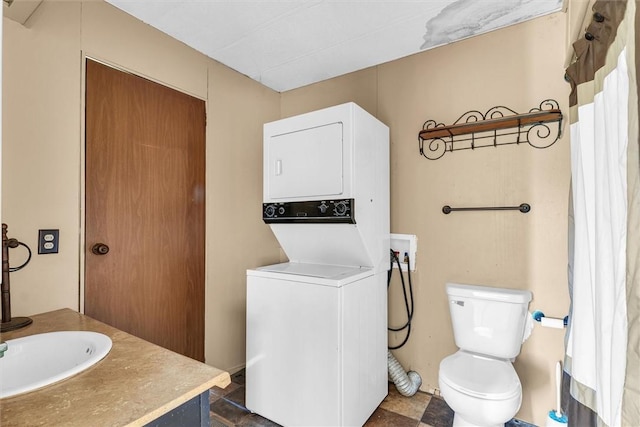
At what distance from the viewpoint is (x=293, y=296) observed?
200 cm

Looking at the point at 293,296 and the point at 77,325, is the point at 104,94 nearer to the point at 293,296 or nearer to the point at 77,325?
the point at 77,325

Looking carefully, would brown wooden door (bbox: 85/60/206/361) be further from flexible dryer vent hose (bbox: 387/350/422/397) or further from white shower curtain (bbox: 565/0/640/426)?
white shower curtain (bbox: 565/0/640/426)

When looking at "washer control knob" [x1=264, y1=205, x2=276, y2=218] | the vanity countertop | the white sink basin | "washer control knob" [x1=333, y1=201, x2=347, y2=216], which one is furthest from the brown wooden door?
"washer control knob" [x1=333, y1=201, x2=347, y2=216]

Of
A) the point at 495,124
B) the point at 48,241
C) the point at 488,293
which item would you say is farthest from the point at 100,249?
the point at 495,124

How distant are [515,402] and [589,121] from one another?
4.38ft

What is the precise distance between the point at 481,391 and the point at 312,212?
1.30 m

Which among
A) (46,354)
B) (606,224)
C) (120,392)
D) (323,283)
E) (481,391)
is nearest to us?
(120,392)

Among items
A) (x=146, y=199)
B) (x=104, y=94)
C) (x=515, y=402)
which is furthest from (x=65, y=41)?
(x=515, y=402)

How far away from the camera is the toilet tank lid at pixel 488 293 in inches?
77.8

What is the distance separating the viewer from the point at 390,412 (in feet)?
7.21

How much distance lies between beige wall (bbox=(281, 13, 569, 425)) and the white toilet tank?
18 centimetres

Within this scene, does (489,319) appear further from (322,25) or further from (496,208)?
(322,25)

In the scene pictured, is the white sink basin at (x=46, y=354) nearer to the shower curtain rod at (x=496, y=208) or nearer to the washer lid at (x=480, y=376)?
A: the washer lid at (x=480, y=376)

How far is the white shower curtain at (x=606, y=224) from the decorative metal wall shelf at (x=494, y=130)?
0.73 m
